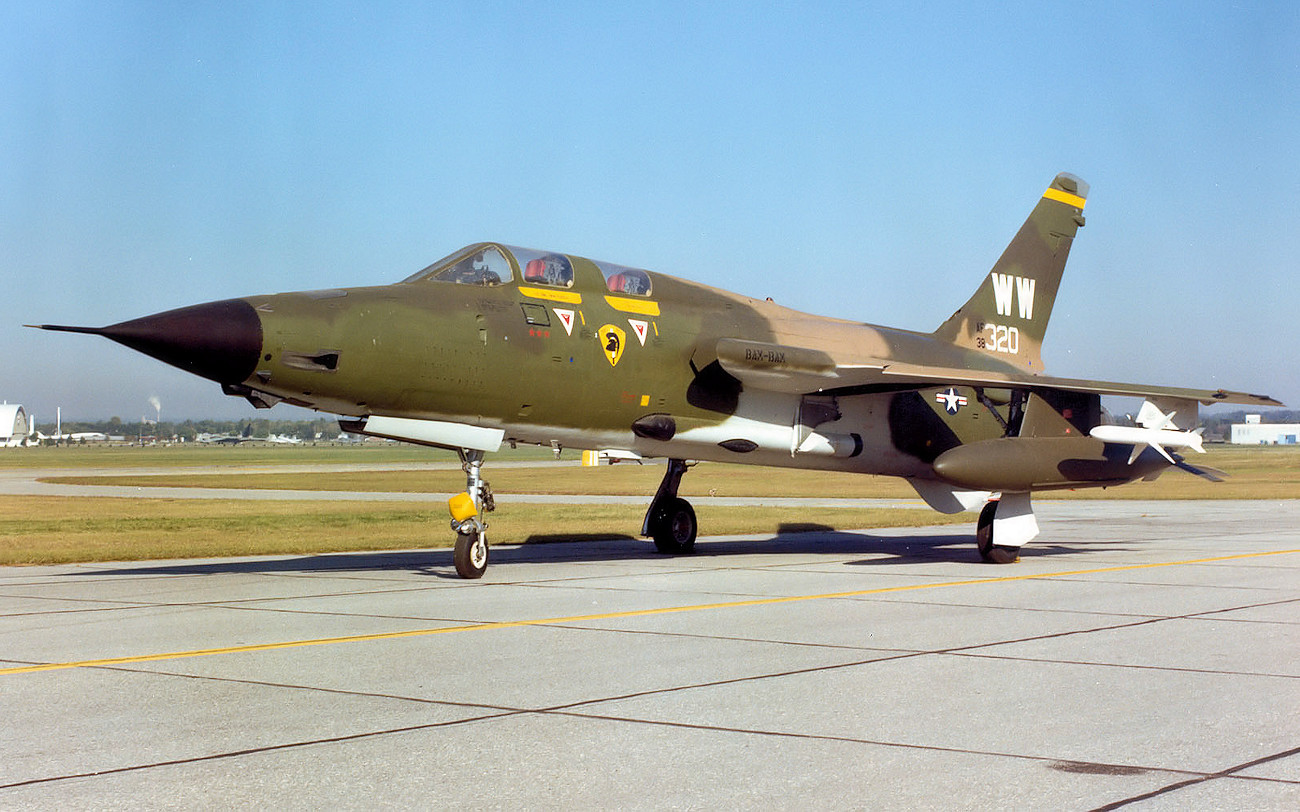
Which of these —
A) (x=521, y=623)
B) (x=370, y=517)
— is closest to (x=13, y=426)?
(x=370, y=517)

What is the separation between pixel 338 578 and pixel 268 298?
335 centimetres

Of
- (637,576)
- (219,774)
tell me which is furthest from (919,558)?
(219,774)

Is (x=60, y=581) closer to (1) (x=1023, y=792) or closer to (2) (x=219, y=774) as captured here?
(2) (x=219, y=774)

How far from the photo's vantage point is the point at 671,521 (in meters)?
17.2

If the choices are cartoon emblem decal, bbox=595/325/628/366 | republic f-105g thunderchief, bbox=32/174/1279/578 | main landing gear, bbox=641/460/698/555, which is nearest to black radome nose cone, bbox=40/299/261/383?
republic f-105g thunderchief, bbox=32/174/1279/578

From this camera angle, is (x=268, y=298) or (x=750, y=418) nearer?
(x=268, y=298)

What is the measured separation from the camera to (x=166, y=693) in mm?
6605

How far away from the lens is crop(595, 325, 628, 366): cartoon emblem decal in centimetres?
1363

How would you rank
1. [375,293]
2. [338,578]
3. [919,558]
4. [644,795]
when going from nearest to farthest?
[644,795]
[375,293]
[338,578]
[919,558]

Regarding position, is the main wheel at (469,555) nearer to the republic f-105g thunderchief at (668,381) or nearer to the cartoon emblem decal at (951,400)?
the republic f-105g thunderchief at (668,381)

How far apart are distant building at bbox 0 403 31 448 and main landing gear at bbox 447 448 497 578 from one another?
15357 centimetres

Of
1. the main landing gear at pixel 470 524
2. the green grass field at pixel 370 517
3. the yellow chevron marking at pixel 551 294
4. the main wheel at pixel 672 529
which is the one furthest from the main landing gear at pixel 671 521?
the main landing gear at pixel 470 524

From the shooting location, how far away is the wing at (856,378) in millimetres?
14477

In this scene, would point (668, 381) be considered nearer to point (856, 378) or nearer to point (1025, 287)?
point (856, 378)
